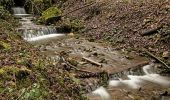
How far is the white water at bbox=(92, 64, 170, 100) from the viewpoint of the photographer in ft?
30.7

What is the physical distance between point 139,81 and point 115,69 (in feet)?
3.17

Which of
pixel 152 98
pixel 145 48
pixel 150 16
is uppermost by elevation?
pixel 150 16

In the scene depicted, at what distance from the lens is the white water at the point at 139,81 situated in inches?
369

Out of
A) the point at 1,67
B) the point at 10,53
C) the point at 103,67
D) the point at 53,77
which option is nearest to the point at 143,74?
the point at 103,67

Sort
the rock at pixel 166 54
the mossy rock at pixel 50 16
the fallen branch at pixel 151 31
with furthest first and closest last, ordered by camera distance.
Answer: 1. the mossy rock at pixel 50 16
2. the fallen branch at pixel 151 31
3. the rock at pixel 166 54

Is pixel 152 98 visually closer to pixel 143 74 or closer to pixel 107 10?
pixel 143 74

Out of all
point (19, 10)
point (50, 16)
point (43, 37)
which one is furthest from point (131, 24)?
point (19, 10)

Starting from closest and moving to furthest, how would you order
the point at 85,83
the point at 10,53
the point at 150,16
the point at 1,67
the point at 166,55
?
the point at 1,67 < the point at 10,53 < the point at 85,83 < the point at 166,55 < the point at 150,16

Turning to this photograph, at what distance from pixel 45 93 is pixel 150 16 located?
10091mm

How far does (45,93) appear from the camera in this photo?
6.11m

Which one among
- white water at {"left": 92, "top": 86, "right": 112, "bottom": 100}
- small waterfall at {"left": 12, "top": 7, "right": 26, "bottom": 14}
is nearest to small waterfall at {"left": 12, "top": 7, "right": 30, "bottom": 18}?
small waterfall at {"left": 12, "top": 7, "right": 26, "bottom": 14}

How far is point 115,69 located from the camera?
10.4m

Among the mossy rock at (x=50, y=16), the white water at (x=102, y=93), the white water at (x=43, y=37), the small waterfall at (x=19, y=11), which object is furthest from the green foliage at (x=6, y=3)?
the white water at (x=102, y=93)

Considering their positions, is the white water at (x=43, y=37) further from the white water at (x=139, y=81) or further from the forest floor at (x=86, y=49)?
the white water at (x=139, y=81)
